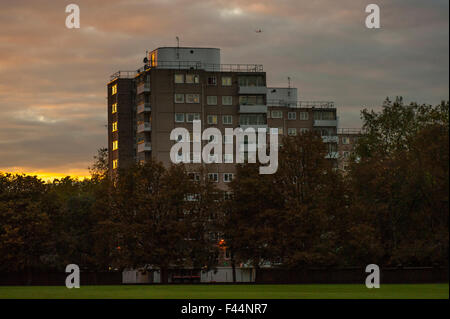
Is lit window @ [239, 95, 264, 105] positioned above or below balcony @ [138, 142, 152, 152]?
above

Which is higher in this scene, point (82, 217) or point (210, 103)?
point (210, 103)

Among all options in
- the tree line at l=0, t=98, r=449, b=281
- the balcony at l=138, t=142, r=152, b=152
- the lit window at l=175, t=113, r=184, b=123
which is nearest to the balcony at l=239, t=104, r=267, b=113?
the lit window at l=175, t=113, r=184, b=123

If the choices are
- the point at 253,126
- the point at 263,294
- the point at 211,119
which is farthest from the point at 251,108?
the point at 263,294

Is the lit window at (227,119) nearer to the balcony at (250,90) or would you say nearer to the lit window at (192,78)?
the balcony at (250,90)

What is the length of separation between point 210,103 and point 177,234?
234ft

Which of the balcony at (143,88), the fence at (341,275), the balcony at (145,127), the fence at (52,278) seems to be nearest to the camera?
the fence at (341,275)

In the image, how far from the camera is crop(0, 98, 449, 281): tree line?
361 ft

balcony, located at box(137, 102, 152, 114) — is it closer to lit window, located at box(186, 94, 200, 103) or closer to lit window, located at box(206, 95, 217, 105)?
lit window, located at box(186, 94, 200, 103)

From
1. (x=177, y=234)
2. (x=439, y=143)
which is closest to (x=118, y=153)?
(x=177, y=234)

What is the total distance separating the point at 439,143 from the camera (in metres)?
47.5

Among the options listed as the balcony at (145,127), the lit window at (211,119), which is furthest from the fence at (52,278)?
the lit window at (211,119)

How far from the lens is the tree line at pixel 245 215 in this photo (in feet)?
361
